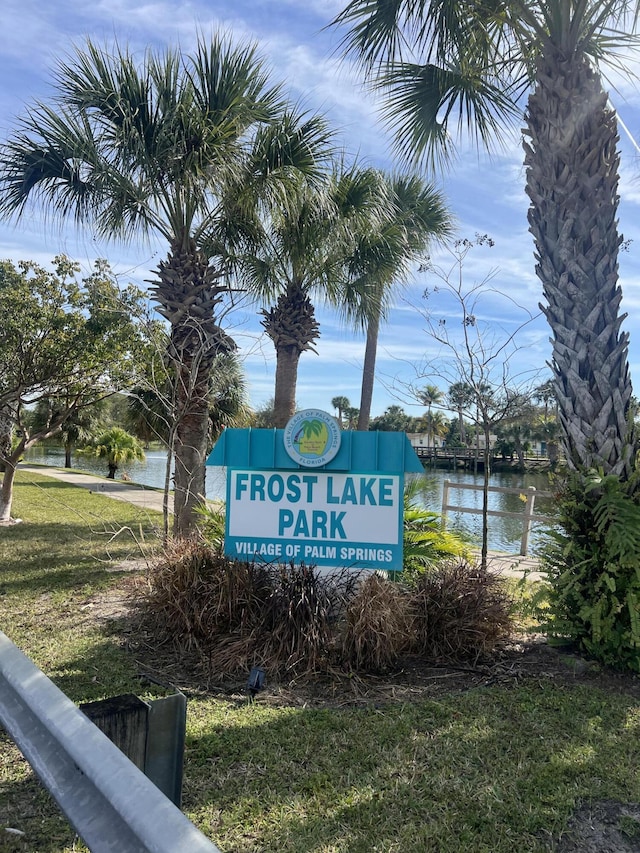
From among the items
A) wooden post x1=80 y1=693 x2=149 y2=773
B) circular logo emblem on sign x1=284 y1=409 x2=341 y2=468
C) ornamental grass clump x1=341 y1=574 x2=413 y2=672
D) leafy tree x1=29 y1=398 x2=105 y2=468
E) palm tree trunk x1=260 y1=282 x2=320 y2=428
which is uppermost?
palm tree trunk x1=260 y1=282 x2=320 y2=428

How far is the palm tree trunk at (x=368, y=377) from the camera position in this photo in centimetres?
1423

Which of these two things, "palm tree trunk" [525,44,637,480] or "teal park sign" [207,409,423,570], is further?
"teal park sign" [207,409,423,570]

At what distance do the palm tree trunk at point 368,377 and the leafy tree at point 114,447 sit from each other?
17.6 m

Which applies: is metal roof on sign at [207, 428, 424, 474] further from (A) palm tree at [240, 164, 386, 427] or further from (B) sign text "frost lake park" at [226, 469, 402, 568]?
(A) palm tree at [240, 164, 386, 427]

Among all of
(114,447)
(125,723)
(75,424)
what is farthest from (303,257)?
(114,447)

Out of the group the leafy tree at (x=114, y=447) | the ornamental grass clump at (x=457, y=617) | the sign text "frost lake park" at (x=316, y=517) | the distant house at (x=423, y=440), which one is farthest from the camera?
the distant house at (x=423, y=440)

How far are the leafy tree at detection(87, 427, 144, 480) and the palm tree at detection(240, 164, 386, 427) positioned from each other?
19.0 meters

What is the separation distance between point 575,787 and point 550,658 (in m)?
2.06

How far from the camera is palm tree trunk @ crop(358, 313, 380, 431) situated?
14.2m

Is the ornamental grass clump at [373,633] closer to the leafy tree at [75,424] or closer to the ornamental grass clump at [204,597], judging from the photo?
the ornamental grass clump at [204,597]

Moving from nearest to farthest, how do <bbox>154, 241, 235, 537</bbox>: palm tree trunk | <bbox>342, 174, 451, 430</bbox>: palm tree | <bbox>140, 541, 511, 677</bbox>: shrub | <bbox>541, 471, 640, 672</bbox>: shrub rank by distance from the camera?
<bbox>541, 471, 640, 672</bbox>: shrub
<bbox>140, 541, 511, 677</bbox>: shrub
<bbox>154, 241, 235, 537</bbox>: palm tree trunk
<bbox>342, 174, 451, 430</bbox>: palm tree

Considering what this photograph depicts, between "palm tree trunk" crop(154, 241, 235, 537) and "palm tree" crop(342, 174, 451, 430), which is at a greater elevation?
"palm tree" crop(342, 174, 451, 430)

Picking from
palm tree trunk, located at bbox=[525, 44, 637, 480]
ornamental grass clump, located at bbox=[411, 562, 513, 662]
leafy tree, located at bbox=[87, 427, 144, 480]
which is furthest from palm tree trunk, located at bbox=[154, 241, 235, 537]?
leafy tree, located at bbox=[87, 427, 144, 480]

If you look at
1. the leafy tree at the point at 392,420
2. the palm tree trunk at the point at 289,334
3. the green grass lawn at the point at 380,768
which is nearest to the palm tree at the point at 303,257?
the palm tree trunk at the point at 289,334
